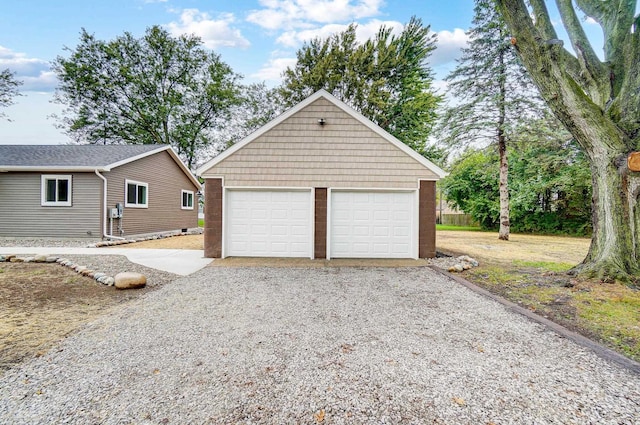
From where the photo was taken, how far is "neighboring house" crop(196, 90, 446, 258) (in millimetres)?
8070

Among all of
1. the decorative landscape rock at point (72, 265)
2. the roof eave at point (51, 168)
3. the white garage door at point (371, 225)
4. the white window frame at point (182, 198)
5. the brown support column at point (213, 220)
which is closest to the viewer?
the decorative landscape rock at point (72, 265)

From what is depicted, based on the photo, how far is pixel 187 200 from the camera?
1786cm

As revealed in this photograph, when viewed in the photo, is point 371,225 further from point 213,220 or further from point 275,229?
point 213,220

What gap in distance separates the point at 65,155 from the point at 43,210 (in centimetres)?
242

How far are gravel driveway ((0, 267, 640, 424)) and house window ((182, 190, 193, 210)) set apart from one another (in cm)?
1429

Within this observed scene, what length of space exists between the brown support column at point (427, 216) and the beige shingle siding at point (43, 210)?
11.5 meters

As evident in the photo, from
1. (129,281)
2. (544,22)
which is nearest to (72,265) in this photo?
(129,281)

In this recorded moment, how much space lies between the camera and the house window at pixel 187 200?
1731 cm

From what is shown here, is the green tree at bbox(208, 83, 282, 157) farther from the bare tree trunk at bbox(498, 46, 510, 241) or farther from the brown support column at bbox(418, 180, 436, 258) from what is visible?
the brown support column at bbox(418, 180, 436, 258)

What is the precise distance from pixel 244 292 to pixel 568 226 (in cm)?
1948

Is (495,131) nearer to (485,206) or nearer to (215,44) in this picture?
(485,206)

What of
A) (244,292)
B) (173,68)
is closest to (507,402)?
(244,292)

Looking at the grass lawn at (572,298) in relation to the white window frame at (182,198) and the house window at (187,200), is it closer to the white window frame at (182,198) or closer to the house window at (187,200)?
the white window frame at (182,198)

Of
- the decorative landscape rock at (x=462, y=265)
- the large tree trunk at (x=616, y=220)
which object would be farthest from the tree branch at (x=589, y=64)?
the decorative landscape rock at (x=462, y=265)
